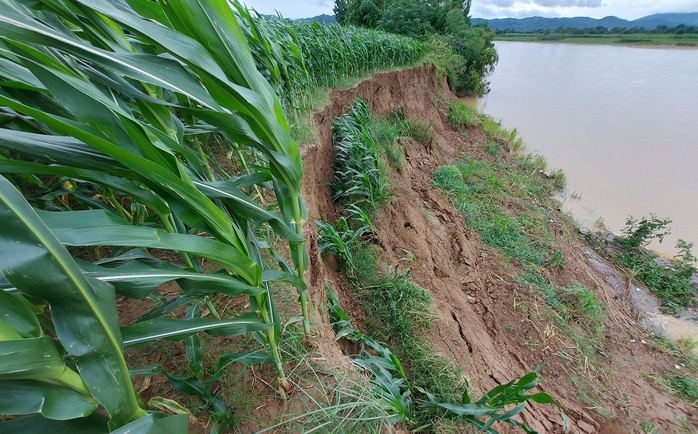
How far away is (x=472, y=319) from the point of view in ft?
10.0

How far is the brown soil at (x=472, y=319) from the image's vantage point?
5.60ft

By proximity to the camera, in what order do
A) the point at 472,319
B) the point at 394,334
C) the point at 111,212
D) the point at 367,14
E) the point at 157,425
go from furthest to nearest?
the point at 367,14 → the point at 472,319 → the point at 394,334 → the point at 111,212 → the point at 157,425

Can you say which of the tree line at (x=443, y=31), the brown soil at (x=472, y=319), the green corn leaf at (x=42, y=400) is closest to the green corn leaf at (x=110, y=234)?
the green corn leaf at (x=42, y=400)

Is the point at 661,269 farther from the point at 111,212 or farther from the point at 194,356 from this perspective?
the point at 111,212

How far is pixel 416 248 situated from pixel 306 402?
8.28 feet

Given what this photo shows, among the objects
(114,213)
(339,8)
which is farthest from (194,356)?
(339,8)

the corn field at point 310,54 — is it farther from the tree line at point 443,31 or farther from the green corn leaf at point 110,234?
the tree line at point 443,31

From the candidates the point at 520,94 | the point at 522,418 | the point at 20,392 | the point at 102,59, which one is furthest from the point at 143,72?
the point at 520,94

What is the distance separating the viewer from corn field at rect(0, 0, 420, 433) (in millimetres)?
450

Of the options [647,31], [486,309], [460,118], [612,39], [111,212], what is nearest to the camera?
[111,212]

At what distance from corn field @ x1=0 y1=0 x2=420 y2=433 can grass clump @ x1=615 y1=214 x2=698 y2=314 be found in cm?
640

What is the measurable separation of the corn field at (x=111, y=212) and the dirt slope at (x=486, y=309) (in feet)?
2.80

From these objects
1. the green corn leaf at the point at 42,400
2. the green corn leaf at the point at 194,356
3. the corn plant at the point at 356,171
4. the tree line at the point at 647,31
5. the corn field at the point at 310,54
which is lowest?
the corn plant at the point at 356,171

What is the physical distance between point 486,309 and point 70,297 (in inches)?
144
